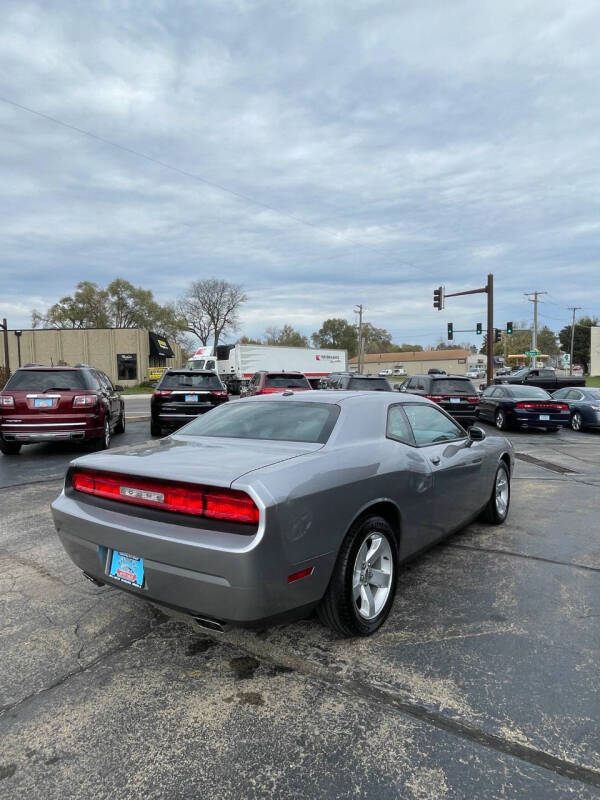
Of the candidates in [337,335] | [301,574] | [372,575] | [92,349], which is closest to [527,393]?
[372,575]

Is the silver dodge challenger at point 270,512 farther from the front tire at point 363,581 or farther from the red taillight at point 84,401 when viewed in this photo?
the red taillight at point 84,401

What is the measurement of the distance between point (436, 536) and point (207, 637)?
1.88 meters

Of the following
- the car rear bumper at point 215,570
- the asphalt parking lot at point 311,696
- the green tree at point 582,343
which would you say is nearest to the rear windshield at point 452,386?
the asphalt parking lot at point 311,696

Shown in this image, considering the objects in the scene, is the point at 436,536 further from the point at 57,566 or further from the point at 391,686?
the point at 57,566

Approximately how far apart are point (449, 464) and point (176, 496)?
238 centimetres

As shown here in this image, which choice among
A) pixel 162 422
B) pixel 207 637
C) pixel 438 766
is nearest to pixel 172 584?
pixel 207 637

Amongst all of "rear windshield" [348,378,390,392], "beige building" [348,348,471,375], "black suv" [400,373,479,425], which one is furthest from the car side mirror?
"beige building" [348,348,471,375]

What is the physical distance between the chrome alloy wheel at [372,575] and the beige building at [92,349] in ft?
152

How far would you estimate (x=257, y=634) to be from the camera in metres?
3.14

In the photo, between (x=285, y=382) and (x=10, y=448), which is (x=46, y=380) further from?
(x=285, y=382)

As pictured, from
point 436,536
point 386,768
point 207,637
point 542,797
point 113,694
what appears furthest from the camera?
point 436,536

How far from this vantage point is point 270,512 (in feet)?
7.88

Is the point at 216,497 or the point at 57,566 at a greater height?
the point at 216,497

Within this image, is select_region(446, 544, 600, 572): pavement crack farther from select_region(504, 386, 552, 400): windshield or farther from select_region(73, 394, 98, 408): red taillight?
select_region(504, 386, 552, 400): windshield
